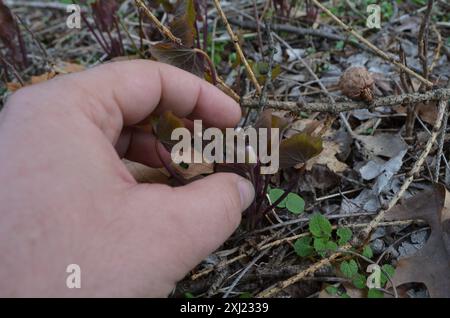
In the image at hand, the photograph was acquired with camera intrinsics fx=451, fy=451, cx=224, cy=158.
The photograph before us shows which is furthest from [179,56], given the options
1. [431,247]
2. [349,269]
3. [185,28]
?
[431,247]

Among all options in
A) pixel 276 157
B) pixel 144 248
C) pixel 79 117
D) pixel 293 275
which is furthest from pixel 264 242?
pixel 79 117

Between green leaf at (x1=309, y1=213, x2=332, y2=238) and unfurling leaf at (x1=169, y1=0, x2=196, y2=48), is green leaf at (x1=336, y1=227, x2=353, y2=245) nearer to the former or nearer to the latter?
green leaf at (x1=309, y1=213, x2=332, y2=238)

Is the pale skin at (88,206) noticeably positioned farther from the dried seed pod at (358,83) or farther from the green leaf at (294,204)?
the dried seed pod at (358,83)

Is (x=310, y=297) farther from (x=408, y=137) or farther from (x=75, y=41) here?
(x=75, y=41)

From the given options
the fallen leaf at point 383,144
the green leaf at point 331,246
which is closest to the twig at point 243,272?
the green leaf at point 331,246

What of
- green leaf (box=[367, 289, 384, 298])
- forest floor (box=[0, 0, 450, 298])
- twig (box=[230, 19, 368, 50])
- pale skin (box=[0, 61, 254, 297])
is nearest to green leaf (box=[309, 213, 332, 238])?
forest floor (box=[0, 0, 450, 298])

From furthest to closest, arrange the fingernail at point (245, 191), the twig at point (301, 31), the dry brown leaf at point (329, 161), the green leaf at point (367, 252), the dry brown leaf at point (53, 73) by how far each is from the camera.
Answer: the twig at point (301, 31), the dry brown leaf at point (53, 73), the dry brown leaf at point (329, 161), the green leaf at point (367, 252), the fingernail at point (245, 191)
